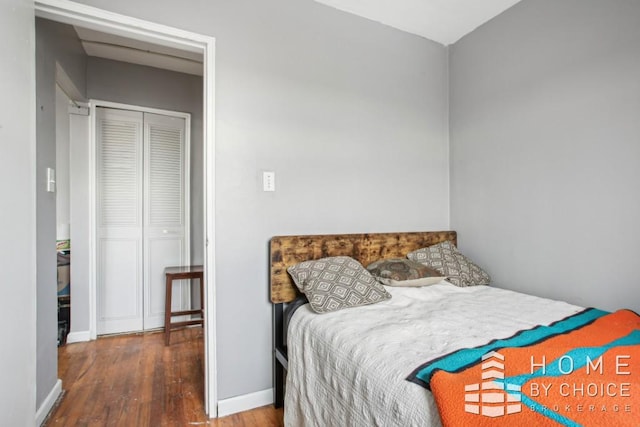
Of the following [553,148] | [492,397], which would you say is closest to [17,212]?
[492,397]

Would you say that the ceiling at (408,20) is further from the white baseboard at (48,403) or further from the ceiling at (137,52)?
the white baseboard at (48,403)

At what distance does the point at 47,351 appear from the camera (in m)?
1.93

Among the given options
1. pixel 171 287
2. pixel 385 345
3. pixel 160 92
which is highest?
pixel 160 92

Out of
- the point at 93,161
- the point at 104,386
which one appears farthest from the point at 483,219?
the point at 93,161

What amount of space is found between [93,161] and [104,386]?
1970 millimetres

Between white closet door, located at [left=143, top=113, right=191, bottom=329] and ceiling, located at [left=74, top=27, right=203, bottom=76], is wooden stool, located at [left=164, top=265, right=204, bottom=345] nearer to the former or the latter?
white closet door, located at [left=143, top=113, right=191, bottom=329]

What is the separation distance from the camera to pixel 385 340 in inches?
50.2

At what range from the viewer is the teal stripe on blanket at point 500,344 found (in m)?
1.01

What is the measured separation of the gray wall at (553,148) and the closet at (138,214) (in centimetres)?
274

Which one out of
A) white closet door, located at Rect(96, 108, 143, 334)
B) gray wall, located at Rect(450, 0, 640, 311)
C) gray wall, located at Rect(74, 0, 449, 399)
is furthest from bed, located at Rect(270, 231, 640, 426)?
white closet door, located at Rect(96, 108, 143, 334)

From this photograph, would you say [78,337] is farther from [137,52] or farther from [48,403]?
[137,52]

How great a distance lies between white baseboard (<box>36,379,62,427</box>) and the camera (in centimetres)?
178

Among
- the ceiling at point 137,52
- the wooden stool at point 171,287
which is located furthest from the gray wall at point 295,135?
the wooden stool at point 171,287

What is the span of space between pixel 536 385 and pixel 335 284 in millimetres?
1056
